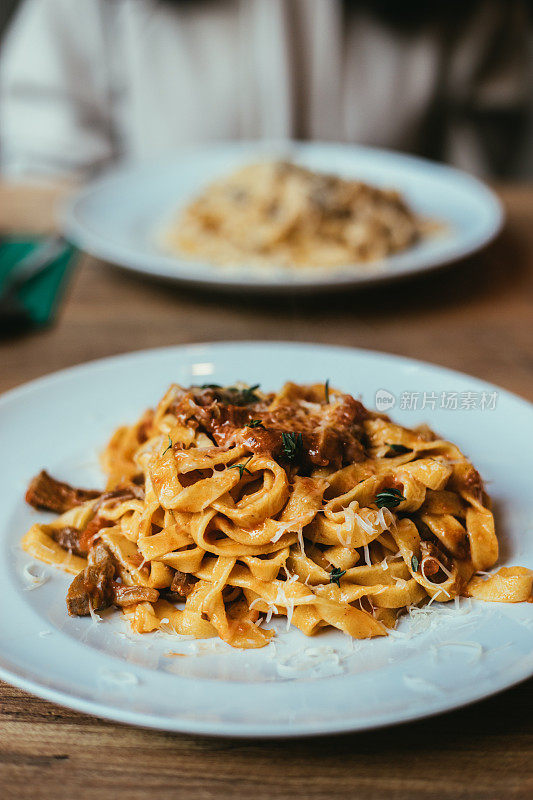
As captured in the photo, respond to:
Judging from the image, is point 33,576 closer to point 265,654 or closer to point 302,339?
point 265,654

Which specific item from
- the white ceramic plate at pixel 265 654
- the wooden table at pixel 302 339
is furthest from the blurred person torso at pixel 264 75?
the white ceramic plate at pixel 265 654

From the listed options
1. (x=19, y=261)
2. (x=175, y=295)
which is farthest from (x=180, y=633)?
(x=19, y=261)

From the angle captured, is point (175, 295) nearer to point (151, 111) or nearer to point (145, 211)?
point (145, 211)

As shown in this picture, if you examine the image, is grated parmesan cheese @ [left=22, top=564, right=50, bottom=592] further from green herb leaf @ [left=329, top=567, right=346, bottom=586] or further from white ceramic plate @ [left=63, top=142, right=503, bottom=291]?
white ceramic plate @ [left=63, top=142, right=503, bottom=291]

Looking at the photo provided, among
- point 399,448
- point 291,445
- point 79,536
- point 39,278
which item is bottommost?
point 39,278

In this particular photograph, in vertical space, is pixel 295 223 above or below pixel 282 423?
below

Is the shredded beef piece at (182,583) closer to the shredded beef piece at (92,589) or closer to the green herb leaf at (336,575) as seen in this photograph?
the shredded beef piece at (92,589)

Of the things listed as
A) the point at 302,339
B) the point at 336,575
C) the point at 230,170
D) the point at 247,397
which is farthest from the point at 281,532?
the point at 230,170
